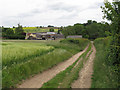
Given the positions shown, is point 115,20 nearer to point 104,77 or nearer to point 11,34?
point 104,77

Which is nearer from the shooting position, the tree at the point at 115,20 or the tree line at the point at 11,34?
the tree at the point at 115,20

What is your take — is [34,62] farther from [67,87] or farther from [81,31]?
[81,31]

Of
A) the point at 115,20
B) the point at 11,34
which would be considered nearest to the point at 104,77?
the point at 115,20

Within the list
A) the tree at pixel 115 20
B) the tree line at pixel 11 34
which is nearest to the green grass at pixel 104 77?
the tree at pixel 115 20

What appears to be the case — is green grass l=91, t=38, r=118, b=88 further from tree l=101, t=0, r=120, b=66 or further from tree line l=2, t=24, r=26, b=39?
tree line l=2, t=24, r=26, b=39

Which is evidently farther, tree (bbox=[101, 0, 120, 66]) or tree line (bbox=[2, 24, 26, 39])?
tree line (bbox=[2, 24, 26, 39])

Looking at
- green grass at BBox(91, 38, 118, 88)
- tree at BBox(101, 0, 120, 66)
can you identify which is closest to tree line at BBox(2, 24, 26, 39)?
green grass at BBox(91, 38, 118, 88)

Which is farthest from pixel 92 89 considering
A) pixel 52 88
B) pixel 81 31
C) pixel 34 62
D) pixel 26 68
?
pixel 81 31

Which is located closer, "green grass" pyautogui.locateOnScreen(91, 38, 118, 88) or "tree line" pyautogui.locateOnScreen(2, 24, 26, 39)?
"green grass" pyautogui.locateOnScreen(91, 38, 118, 88)

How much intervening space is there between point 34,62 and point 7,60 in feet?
10.2

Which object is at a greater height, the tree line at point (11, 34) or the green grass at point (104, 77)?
the tree line at point (11, 34)

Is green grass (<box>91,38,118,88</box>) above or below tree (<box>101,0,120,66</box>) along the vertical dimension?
below

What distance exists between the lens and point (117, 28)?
9.88m

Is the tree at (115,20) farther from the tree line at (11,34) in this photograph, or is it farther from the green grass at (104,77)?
the tree line at (11,34)
